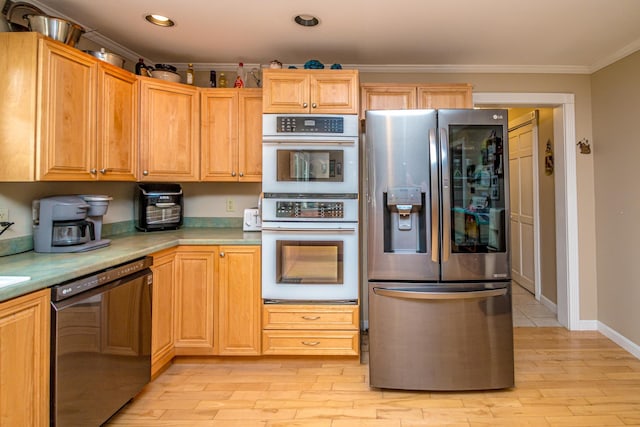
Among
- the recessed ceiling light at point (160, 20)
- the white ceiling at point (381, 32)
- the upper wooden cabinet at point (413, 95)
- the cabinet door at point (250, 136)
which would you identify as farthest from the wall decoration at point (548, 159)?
the recessed ceiling light at point (160, 20)

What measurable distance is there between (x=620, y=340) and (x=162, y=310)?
3.70 m

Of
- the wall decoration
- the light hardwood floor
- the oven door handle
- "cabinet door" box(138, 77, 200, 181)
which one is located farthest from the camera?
the wall decoration

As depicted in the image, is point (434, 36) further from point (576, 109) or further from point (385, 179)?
point (576, 109)

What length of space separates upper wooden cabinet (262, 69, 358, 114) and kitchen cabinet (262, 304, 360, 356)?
149cm

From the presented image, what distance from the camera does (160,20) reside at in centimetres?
240

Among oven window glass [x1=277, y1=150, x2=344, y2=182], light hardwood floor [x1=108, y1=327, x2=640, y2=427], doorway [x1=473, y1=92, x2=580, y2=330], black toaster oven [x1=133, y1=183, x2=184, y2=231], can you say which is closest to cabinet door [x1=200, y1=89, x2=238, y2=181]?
black toaster oven [x1=133, y1=183, x2=184, y2=231]

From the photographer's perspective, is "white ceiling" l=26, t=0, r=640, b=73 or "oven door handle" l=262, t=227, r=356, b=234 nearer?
"white ceiling" l=26, t=0, r=640, b=73

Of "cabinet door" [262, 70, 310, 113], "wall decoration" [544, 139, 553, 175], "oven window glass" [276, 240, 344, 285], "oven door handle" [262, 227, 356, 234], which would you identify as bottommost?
"oven window glass" [276, 240, 344, 285]

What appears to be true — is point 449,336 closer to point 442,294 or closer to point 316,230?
point 442,294

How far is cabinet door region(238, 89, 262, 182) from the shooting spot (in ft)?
9.39

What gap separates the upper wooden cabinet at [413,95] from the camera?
9.34 feet

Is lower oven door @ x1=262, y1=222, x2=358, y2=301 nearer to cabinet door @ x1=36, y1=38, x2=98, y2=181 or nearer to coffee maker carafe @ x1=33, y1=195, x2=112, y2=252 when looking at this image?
coffee maker carafe @ x1=33, y1=195, x2=112, y2=252

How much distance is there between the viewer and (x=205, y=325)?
2576 millimetres

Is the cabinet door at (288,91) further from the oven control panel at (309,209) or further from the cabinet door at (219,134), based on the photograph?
the oven control panel at (309,209)
